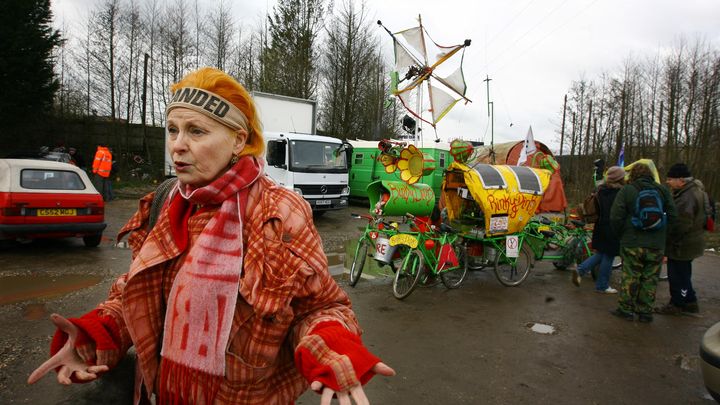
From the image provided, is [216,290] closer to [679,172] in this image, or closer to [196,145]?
[196,145]


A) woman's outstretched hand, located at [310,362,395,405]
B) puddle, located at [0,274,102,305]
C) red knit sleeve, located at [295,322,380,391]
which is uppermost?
red knit sleeve, located at [295,322,380,391]

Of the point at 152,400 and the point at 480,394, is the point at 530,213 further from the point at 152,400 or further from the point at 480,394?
the point at 152,400

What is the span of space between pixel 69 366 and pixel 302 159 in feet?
39.3

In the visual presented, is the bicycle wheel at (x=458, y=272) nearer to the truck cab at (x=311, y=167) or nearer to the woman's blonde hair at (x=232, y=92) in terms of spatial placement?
the woman's blonde hair at (x=232, y=92)

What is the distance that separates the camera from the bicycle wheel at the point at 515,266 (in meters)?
6.98

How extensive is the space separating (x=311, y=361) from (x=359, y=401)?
16 centimetres

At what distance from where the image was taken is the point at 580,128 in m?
28.9

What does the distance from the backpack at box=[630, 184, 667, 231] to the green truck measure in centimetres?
1095

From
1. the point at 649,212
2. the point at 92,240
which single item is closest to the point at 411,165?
the point at 649,212

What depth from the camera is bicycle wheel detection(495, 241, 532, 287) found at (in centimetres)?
698

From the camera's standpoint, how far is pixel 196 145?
1346 millimetres

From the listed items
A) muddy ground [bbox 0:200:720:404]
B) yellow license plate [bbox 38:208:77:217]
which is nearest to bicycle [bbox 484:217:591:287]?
muddy ground [bbox 0:200:720:404]

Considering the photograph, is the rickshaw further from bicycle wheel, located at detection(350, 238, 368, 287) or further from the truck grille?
the truck grille

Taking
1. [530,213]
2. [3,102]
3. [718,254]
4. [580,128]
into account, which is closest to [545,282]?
[530,213]
